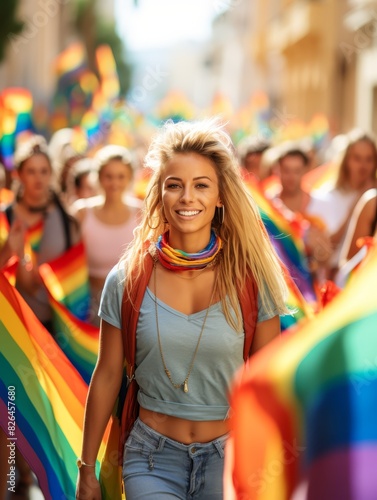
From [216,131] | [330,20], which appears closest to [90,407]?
[216,131]

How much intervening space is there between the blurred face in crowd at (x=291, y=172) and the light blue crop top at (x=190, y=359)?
5.88 m

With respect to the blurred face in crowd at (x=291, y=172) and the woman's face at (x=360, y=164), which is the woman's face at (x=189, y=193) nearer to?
the woman's face at (x=360, y=164)

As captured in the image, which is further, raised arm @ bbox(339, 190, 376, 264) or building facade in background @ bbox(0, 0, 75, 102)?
building facade in background @ bbox(0, 0, 75, 102)

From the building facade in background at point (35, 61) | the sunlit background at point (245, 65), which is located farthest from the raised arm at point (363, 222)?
the building facade in background at point (35, 61)

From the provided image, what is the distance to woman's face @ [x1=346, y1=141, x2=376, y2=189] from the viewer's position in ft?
30.0

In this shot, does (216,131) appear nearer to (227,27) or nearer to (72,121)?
(72,121)

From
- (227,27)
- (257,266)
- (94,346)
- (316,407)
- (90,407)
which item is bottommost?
(316,407)

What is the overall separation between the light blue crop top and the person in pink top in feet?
12.0

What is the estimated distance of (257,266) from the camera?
13.4 feet

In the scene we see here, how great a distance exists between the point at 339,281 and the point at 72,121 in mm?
Result: 47727

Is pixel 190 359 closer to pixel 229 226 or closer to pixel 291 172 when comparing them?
pixel 229 226

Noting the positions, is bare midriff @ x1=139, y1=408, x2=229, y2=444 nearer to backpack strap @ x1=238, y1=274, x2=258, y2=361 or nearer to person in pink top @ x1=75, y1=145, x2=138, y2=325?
backpack strap @ x1=238, y1=274, x2=258, y2=361

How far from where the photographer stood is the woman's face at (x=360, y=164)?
9156mm

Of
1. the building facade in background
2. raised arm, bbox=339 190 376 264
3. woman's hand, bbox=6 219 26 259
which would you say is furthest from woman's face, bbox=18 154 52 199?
the building facade in background
